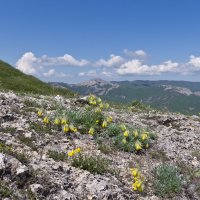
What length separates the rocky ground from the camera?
8.70m

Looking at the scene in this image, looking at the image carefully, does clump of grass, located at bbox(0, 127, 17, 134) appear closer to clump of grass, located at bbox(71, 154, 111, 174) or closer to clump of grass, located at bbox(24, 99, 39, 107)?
clump of grass, located at bbox(71, 154, 111, 174)

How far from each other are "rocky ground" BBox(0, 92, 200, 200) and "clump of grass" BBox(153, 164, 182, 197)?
0.48 ft

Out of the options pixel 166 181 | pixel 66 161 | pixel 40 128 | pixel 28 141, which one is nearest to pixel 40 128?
pixel 40 128

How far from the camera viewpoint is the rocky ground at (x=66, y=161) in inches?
342

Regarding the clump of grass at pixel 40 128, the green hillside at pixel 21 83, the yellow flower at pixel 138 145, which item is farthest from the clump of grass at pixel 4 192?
the green hillside at pixel 21 83

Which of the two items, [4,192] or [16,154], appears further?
[16,154]

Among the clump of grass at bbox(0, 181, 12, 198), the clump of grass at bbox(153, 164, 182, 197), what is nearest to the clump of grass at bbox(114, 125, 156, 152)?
the clump of grass at bbox(153, 164, 182, 197)

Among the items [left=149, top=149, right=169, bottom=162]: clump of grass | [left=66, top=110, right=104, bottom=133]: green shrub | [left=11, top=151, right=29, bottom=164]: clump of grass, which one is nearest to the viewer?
[left=11, top=151, right=29, bottom=164]: clump of grass

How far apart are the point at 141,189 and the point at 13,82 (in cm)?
2696

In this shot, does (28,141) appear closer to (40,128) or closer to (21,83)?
(40,128)

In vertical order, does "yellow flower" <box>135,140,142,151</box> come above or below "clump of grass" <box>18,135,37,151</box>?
below

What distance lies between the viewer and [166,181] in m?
10.7

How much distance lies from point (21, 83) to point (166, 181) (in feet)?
88.3

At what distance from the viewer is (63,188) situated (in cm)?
900
